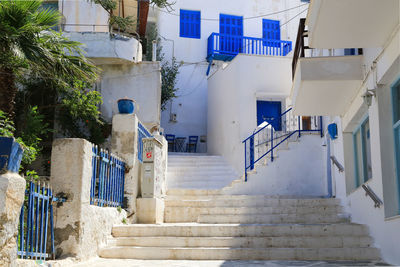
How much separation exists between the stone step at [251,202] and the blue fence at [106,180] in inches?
75.9

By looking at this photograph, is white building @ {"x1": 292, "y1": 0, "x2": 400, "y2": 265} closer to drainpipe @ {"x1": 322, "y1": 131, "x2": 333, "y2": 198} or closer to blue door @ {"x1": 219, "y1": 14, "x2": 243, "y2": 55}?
drainpipe @ {"x1": 322, "y1": 131, "x2": 333, "y2": 198}

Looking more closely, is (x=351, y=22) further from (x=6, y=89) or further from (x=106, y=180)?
(x=6, y=89)

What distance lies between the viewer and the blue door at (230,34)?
67.2ft

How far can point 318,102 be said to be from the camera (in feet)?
30.0

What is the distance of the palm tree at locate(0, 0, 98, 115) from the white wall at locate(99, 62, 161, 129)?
6.39 m

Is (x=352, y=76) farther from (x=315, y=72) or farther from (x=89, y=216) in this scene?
(x=89, y=216)

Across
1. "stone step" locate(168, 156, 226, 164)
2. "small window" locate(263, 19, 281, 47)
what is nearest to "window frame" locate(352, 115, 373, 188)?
"stone step" locate(168, 156, 226, 164)

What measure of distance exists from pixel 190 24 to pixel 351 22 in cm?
1530

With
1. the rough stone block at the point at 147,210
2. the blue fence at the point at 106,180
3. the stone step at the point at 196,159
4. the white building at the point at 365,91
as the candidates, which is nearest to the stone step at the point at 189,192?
the rough stone block at the point at 147,210

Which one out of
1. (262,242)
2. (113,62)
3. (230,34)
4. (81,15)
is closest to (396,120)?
(262,242)

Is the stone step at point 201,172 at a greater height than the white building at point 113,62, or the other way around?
the white building at point 113,62

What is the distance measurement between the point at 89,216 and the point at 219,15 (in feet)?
51.7

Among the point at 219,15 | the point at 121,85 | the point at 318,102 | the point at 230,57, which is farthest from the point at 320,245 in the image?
the point at 219,15

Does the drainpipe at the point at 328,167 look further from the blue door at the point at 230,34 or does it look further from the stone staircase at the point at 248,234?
the blue door at the point at 230,34
